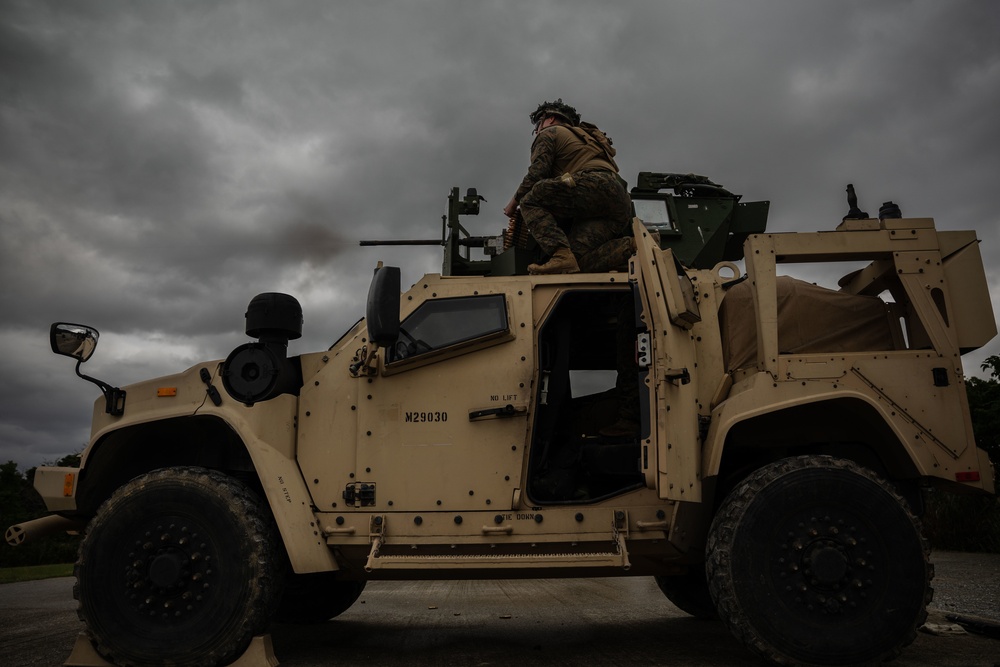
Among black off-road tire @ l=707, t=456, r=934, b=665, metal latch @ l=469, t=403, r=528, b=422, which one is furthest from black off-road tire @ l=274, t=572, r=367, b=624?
black off-road tire @ l=707, t=456, r=934, b=665

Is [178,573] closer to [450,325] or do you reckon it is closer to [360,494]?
[360,494]

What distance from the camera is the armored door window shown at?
4.54 m

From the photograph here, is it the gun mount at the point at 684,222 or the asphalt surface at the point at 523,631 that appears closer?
the asphalt surface at the point at 523,631

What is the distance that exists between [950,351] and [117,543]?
5.36m

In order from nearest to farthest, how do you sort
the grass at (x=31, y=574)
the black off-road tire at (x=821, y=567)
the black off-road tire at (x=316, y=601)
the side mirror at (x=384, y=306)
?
the black off-road tire at (x=821, y=567), the side mirror at (x=384, y=306), the black off-road tire at (x=316, y=601), the grass at (x=31, y=574)

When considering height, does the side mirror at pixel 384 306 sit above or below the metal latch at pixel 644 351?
above

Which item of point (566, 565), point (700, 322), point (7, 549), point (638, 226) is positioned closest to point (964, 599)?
point (700, 322)

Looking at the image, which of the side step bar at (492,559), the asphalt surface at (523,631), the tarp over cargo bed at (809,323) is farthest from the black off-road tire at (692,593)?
the tarp over cargo bed at (809,323)

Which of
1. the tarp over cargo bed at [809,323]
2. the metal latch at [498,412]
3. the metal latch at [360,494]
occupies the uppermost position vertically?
the tarp over cargo bed at [809,323]

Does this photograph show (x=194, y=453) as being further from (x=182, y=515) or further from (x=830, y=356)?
(x=830, y=356)

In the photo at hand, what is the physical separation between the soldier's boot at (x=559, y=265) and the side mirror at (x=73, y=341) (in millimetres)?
3097

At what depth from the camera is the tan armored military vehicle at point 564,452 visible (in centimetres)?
382

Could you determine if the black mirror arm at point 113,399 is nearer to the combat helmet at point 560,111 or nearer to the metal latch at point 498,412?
the metal latch at point 498,412

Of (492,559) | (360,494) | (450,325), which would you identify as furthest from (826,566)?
(360,494)
